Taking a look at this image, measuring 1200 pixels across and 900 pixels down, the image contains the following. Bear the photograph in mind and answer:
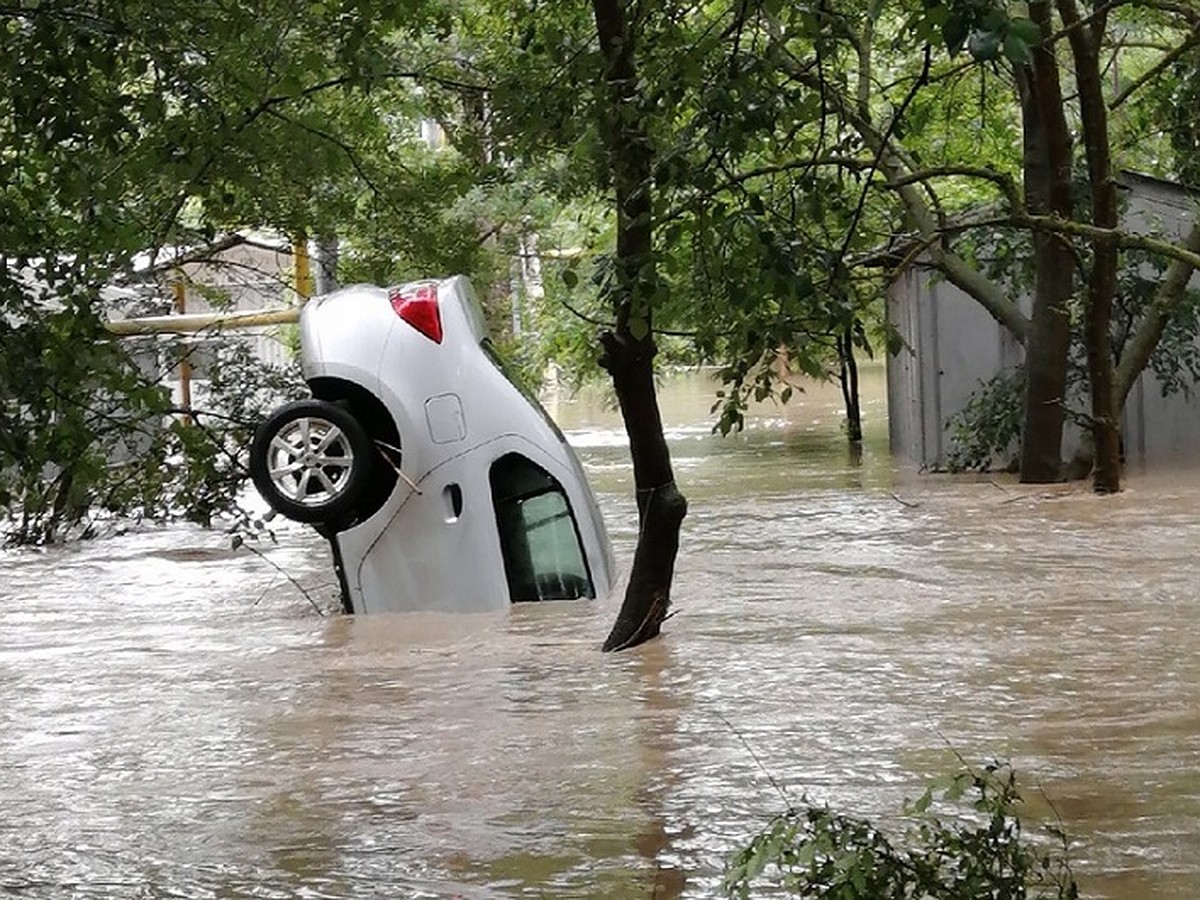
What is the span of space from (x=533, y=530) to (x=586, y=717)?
124 inches

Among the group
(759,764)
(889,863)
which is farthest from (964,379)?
(889,863)

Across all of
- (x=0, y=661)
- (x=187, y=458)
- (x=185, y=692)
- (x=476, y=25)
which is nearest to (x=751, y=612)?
(x=185, y=692)

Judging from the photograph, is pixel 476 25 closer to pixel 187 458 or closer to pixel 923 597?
pixel 923 597

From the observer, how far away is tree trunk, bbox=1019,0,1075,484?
61.6 feet

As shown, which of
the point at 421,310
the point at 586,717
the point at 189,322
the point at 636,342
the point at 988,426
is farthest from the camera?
the point at 988,426

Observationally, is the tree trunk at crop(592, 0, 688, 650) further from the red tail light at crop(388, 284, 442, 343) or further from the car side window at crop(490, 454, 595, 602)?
the red tail light at crop(388, 284, 442, 343)

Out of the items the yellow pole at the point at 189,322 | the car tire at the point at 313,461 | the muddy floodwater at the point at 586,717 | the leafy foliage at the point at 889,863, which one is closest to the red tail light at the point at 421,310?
the car tire at the point at 313,461

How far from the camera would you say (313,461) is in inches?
460

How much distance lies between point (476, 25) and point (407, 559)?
766 cm

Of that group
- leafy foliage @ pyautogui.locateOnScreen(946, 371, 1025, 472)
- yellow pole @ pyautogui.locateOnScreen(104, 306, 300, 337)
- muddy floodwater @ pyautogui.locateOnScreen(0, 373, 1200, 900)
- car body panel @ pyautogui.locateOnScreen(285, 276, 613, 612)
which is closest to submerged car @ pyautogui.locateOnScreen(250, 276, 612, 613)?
car body panel @ pyautogui.locateOnScreen(285, 276, 613, 612)

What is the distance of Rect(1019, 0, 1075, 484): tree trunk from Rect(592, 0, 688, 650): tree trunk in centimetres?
911

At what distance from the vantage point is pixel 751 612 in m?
11.8

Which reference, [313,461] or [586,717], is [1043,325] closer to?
[313,461]

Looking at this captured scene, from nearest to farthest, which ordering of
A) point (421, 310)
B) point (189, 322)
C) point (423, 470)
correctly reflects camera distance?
1. point (423, 470)
2. point (421, 310)
3. point (189, 322)
